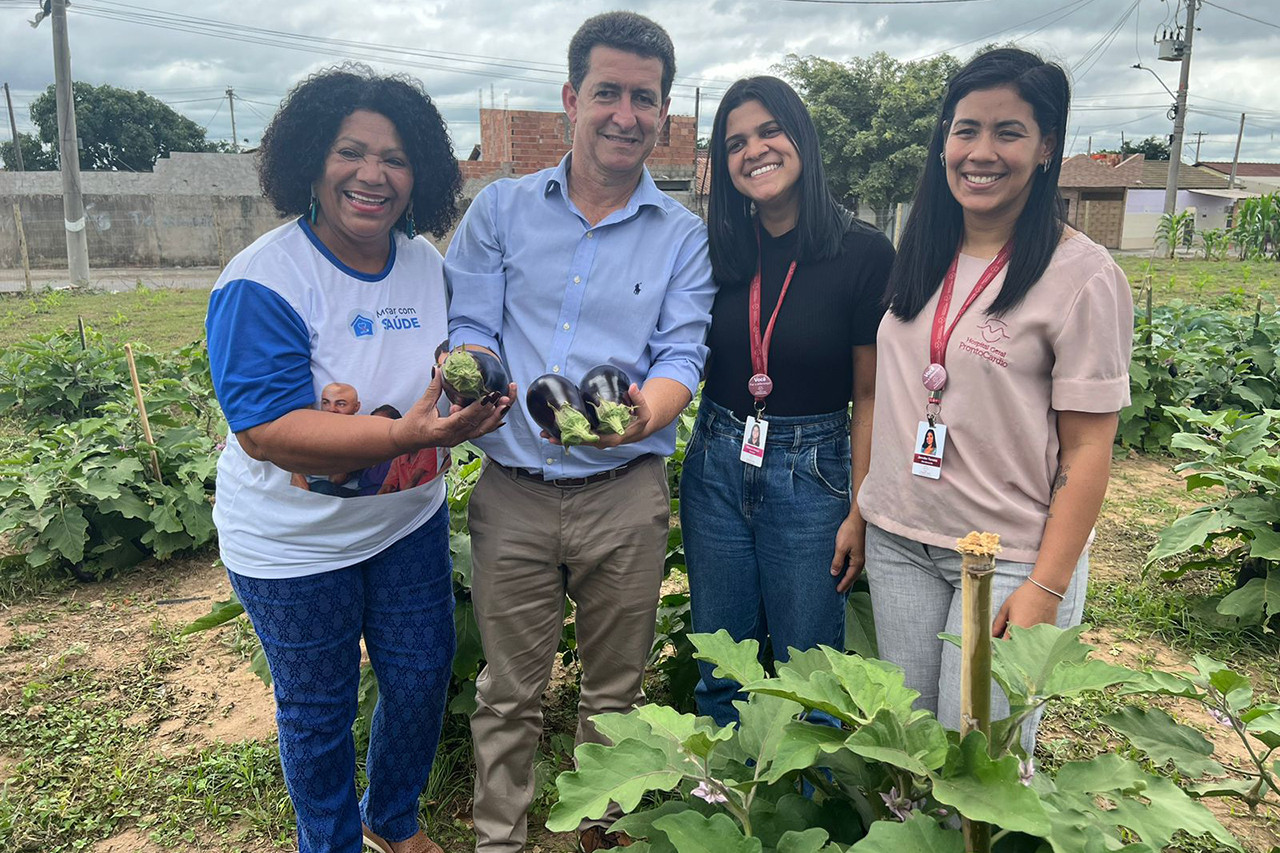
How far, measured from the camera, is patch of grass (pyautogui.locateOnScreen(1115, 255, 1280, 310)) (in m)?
12.3

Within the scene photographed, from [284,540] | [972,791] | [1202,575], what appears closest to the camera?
[972,791]

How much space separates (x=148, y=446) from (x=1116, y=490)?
18.4 ft

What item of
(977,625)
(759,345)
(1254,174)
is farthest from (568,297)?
(1254,174)

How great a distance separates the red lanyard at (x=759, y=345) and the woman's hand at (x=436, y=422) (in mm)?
657

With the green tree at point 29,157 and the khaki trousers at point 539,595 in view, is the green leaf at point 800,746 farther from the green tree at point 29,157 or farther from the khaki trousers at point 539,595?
the green tree at point 29,157

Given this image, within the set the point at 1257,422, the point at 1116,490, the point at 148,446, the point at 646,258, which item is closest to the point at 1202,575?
the point at 1257,422

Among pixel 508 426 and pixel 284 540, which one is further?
pixel 508 426

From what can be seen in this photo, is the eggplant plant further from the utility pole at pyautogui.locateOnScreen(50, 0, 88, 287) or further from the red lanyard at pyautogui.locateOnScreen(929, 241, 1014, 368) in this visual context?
the utility pole at pyautogui.locateOnScreen(50, 0, 88, 287)

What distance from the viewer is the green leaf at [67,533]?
4.23 meters

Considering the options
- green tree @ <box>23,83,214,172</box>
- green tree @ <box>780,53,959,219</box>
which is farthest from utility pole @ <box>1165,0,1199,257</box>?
green tree @ <box>23,83,214,172</box>

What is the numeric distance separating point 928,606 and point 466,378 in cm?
108

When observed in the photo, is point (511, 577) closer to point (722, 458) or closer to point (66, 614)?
point (722, 458)

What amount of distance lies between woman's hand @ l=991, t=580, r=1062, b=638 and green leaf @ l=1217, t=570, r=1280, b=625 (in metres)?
2.50

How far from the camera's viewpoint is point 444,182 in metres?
2.26
